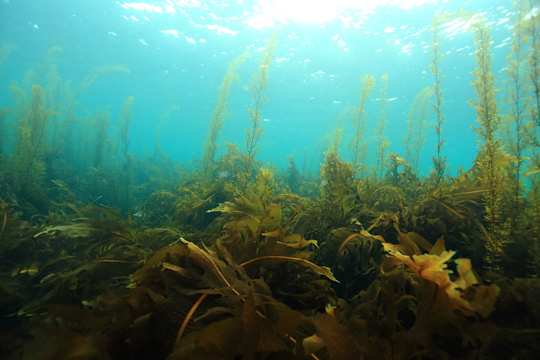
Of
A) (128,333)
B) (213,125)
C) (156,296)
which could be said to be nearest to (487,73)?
(156,296)

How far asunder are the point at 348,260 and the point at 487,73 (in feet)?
7.61

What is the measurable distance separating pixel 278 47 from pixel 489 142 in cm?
1770

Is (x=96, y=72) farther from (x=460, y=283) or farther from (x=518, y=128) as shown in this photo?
(x=460, y=283)

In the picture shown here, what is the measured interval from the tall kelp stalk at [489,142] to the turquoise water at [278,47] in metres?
5.80

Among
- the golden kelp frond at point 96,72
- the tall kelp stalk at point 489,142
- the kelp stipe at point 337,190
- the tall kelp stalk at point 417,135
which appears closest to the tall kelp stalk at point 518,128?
the tall kelp stalk at point 489,142

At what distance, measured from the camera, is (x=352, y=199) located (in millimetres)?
2611

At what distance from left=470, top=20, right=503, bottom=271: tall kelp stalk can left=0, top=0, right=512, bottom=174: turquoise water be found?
580 cm

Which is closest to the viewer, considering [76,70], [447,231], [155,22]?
[447,231]

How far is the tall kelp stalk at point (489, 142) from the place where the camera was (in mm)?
1732

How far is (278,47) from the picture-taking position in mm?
16672

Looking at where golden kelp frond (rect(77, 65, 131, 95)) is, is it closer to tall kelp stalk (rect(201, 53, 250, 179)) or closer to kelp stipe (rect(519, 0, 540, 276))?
tall kelp stalk (rect(201, 53, 250, 179))

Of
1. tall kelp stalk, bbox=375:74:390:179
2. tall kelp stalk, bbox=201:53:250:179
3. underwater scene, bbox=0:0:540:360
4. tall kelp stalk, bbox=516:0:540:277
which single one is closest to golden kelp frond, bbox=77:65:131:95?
underwater scene, bbox=0:0:540:360

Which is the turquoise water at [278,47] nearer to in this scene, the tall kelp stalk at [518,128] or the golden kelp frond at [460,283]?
the tall kelp stalk at [518,128]

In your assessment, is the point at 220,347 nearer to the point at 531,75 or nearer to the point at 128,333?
the point at 128,333
